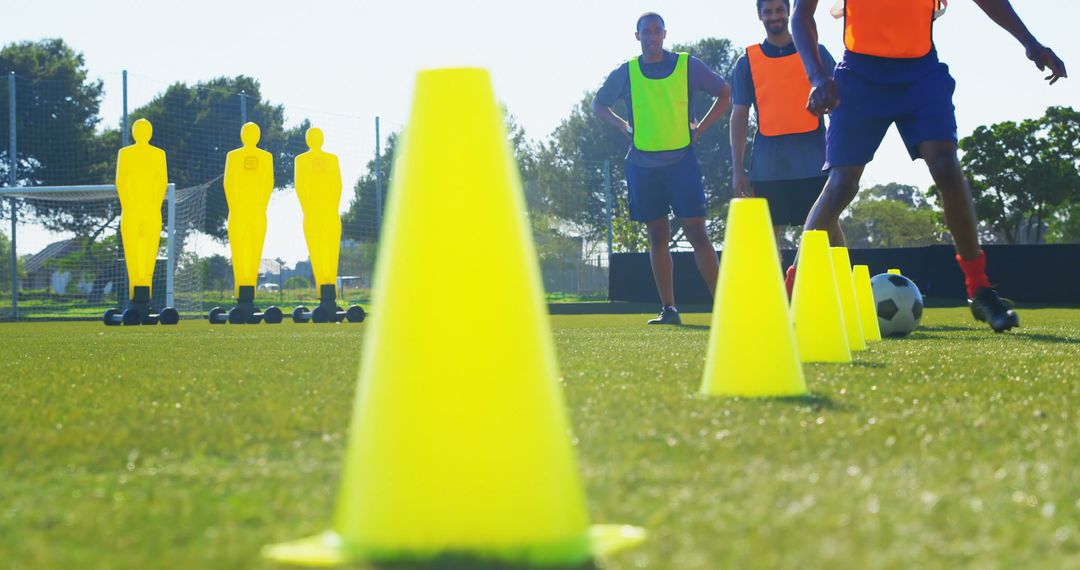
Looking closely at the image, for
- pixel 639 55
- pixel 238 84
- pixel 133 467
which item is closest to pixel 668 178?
pixel 639 55

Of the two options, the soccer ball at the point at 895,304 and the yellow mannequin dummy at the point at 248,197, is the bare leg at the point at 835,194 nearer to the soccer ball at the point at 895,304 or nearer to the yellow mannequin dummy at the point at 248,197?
the soccer ball at the point at 895,304

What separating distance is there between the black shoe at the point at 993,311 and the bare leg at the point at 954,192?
235 mm

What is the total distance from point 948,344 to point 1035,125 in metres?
47.0

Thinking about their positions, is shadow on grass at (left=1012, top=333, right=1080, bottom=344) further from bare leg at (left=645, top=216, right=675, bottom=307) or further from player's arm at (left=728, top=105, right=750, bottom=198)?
bare leg at (left=645, top=216, right=675, bottom=307)

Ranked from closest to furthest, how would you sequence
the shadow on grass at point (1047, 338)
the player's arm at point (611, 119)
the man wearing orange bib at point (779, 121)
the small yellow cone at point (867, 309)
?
the shadow on grass at point (1047, 338)
the small yellow cone at point (867, 309)
the man wearing orange bib at point (779, 121)
the player's arm at point (611, 119)

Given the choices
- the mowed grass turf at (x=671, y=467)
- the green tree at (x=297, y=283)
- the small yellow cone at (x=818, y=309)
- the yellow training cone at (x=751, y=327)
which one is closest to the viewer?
the mowed grass turf at (x=671, y=467)

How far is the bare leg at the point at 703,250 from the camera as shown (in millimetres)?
8555

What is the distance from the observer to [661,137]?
8.83 metres

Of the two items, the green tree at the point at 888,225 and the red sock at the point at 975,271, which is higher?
the green tree at the point at 888,225

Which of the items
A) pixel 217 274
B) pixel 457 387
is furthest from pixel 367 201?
pixel 457 387

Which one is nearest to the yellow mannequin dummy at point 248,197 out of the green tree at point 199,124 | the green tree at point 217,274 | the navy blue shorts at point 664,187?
the navy blue shorts at point 664,187

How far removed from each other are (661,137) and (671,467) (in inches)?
276

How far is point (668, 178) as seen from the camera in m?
8.86

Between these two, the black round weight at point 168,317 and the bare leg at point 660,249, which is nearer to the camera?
the bare leg at point 660,249
